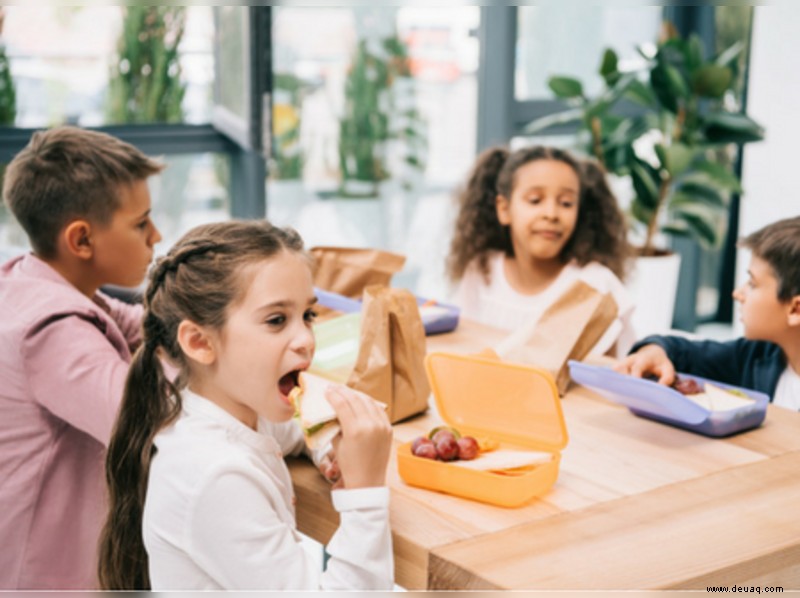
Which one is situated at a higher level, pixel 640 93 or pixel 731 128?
pixel 640 93

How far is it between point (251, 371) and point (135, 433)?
168 mm

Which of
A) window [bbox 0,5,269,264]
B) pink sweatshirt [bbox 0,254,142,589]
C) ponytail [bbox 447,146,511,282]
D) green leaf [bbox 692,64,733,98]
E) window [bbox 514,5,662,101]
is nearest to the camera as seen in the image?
pink sweatshirt [bbox 0,254,142,589]

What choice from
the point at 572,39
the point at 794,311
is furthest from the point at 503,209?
the point at 572,39

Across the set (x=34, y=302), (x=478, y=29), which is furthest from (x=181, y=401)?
(x=478, y=29)

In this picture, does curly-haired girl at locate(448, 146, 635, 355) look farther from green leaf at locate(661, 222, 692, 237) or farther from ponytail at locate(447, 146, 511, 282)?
green leaf at locate(661, 222, 692, 237)

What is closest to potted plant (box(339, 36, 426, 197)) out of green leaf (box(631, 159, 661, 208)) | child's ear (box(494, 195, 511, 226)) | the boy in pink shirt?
green leaf (box(631, 159, 661, 208))

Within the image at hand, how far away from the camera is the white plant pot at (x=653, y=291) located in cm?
413

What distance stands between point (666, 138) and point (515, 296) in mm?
1646

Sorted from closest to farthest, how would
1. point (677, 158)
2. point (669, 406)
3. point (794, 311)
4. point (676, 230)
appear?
point (669, 406), point (794, 311), point (677, 158), point (676, 230)

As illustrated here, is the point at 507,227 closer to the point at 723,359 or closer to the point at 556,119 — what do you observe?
the point at 723,359

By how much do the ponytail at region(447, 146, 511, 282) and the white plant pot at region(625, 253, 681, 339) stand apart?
125 centimetres

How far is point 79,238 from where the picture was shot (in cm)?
181

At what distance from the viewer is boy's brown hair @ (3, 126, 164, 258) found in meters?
1.82

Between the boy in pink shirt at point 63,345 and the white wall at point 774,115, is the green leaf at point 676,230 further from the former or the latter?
the boy in pink shirt at point 63,345
